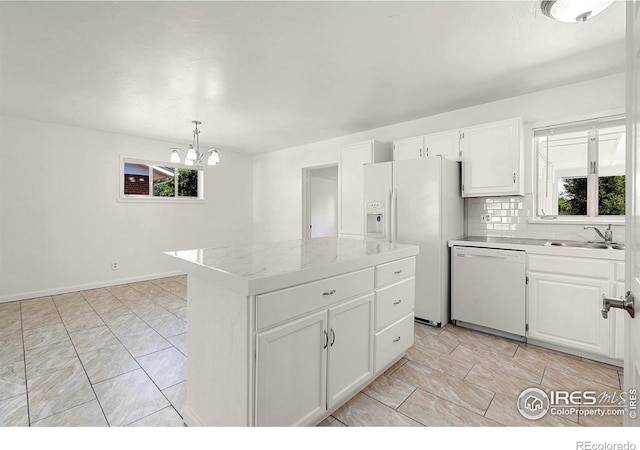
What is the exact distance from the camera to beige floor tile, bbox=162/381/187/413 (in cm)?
183

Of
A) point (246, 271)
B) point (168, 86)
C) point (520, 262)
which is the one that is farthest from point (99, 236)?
point (520, 262)

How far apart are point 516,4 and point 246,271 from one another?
6.96 ft

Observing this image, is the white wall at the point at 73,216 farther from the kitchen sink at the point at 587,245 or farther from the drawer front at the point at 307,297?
the kitchen sink at the point at 587,245

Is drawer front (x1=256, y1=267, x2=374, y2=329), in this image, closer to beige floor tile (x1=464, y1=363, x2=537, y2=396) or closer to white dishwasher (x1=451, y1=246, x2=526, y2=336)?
beige floor tile (x1=464, y1=363, x2=537, y2=396)

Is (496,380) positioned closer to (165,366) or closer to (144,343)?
(165,366)

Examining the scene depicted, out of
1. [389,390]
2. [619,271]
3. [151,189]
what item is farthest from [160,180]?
[619,271]

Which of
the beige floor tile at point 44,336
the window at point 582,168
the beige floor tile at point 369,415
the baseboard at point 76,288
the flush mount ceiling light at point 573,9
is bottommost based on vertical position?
the beige floor tile at point 369,415

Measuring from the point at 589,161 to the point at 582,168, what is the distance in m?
0.08

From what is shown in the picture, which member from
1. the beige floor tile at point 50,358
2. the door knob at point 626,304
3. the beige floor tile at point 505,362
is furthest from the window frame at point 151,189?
the door knob at point 626,304

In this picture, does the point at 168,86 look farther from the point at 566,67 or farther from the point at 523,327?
the point at 523,327

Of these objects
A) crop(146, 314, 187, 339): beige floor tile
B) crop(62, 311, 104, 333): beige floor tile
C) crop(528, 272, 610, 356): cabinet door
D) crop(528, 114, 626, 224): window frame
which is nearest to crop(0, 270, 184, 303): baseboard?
crop(146, 314, 187, 339): beige floor tile

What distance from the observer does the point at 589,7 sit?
174cm

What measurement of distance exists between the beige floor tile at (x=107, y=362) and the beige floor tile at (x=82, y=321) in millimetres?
626

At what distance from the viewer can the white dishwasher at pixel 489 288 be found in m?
2.66
